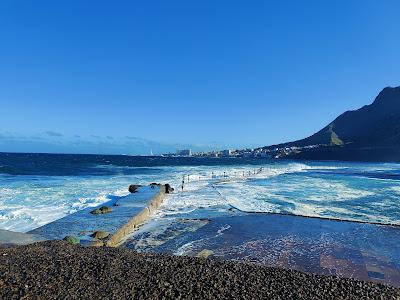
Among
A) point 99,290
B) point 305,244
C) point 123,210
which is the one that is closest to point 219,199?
point 123,210

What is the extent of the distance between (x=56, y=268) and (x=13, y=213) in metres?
12.0

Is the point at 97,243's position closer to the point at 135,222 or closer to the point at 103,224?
the point at 103,224

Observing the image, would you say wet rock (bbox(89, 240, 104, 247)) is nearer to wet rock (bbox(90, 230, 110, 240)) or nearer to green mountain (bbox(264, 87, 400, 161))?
wet rock (bbox(90, 230, 110, 240))

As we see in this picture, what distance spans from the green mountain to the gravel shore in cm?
13052

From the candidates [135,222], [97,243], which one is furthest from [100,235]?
[135,222]

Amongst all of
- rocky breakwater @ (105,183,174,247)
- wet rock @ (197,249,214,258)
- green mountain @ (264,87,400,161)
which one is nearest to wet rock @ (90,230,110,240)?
rocky breakwater @ (105,183,174,247)

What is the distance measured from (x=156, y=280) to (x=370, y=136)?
167332mm

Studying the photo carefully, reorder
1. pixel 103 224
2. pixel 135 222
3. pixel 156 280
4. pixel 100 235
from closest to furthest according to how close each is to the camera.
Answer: pixel 156 280, pixel 100 235, pixel 103 224, pixel 135 222

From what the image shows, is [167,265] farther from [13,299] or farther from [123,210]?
[123,210]

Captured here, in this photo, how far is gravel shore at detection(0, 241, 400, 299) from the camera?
23.1 feet

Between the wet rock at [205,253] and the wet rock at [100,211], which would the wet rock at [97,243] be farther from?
the wet rock at [100,211]

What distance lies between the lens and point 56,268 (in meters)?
8.23

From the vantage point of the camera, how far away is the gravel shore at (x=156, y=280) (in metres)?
7.04

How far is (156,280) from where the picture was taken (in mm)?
7633
